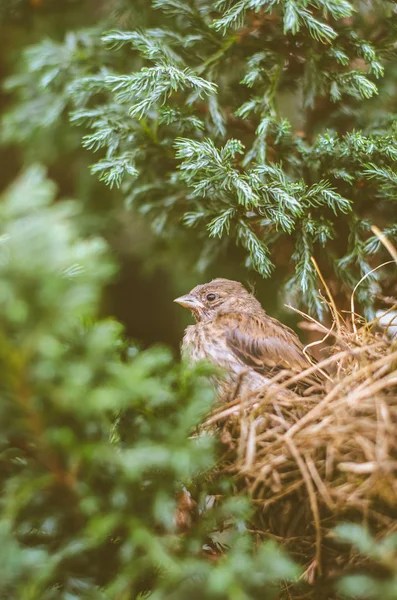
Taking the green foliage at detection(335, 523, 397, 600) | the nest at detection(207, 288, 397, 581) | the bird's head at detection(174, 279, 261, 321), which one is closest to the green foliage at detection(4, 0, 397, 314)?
the bird's head at detection(174, 279, 261, 321)

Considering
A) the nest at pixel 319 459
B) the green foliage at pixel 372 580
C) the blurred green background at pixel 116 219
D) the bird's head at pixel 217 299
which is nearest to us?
the green foliage at pixel 372 580

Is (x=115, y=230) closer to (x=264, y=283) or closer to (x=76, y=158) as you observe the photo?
(x=76, y=158)

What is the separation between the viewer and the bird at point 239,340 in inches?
87.0

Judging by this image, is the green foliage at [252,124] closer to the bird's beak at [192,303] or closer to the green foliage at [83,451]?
the bird's beak at [192,303]

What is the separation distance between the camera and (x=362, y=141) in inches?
80.5

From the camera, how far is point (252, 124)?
2.53 m

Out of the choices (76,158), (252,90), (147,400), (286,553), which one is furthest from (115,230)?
(286,553)

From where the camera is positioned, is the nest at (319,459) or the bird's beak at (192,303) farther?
the bird's beak at (192,303)

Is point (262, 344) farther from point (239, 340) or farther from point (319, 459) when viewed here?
point (319, 459)

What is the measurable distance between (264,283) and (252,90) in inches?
37.2

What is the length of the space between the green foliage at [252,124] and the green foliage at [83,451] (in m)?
0.77

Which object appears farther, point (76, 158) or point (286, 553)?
point (76, 158)

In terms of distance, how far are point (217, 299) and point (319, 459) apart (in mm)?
1097

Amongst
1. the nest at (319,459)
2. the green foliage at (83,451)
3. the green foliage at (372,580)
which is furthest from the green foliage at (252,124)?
the green foliage at (372,580)
